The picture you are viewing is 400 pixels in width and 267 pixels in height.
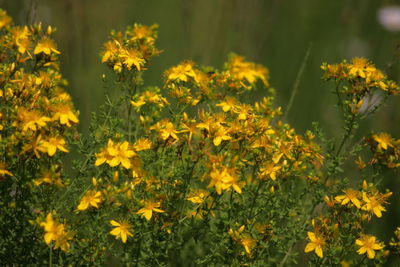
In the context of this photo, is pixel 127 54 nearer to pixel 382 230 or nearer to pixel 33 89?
pixel 33 89

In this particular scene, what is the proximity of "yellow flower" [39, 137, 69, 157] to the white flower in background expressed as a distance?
4322mm

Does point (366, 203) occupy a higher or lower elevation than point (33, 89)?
lower

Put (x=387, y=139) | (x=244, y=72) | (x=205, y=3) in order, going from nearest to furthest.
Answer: (x=387, y=139), (x=244, y=72), (x=205, y=3)

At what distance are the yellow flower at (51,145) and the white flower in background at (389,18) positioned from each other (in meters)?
4.32

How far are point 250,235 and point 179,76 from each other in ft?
2.58

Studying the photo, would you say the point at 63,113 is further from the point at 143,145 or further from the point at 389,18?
the point at 389,18

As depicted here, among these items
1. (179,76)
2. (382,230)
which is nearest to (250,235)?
(179,76)

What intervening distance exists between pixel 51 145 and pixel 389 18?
451cm

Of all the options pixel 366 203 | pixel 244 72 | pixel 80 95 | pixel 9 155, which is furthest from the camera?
pixel 80 95

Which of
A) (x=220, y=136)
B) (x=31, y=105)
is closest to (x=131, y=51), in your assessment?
(x=31, y=105)

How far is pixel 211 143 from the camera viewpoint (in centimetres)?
199

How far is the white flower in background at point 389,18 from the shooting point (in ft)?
17.1

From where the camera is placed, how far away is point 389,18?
5.29 m

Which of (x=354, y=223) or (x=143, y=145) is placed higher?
(x=143, y=145)
